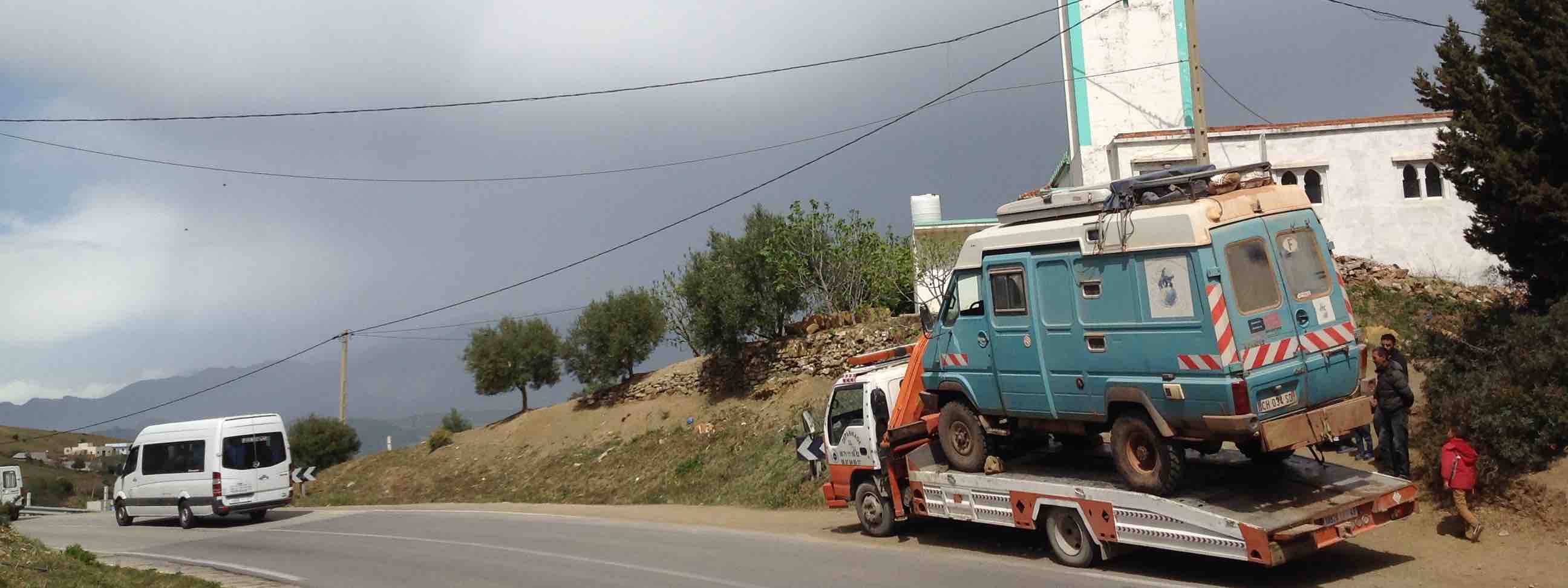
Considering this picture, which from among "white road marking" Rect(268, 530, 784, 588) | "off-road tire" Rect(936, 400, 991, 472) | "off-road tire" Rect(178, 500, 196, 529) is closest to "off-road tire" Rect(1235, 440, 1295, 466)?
"off-road tire" Rect(936, 400, 991, 472)

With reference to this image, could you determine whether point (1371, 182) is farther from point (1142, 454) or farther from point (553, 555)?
point (553, 555)

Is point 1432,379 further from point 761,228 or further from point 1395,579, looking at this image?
point 761,228

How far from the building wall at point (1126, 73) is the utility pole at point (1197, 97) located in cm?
1218

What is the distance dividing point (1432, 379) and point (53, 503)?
6118 centimetres

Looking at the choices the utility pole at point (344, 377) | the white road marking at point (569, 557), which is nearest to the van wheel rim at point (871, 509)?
the white road marking at point (569, 557)

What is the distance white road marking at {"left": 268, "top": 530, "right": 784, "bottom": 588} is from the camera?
11.4 m

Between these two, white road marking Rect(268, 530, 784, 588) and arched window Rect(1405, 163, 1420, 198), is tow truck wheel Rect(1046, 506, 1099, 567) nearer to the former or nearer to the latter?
white road marking Rect(268, 530, 784, 588)

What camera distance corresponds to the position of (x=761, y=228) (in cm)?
3409

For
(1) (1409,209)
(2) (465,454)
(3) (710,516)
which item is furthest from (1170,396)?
(2) (465,454)

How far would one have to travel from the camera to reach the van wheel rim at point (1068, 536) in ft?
35.3

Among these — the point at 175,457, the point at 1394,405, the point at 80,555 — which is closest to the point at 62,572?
the point at 80,555

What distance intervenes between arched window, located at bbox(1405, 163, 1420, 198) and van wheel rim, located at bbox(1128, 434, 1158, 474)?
18393 mm

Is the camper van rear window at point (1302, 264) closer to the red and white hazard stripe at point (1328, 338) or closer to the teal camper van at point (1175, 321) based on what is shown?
the teal camper van at point (1175, 321)

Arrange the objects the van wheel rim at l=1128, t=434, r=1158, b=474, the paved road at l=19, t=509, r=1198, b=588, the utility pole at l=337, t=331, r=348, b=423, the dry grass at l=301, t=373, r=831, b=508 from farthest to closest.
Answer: the utility pole at l=337, t=331, r=348, b=423, the dry grass at l=301, t=373, r=831, b=508, the paved road at l=19, t=509, r=1198, b=588, the van wheel rim at l=1128, t=434, r=1158, b=474
